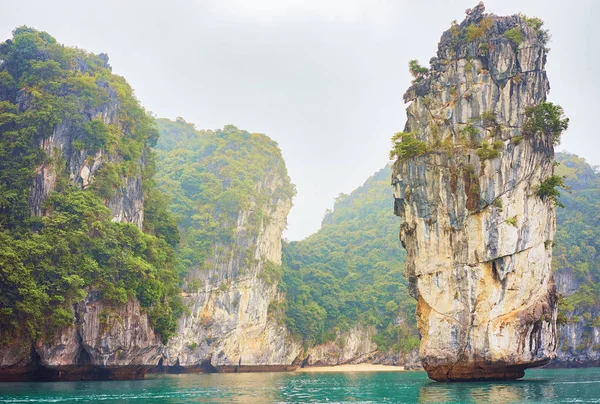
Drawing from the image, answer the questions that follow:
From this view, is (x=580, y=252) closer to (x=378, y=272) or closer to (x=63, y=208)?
(x=378, y=272)

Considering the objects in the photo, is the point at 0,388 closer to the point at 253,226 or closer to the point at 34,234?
the point at 34,234

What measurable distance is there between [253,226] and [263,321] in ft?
28.7

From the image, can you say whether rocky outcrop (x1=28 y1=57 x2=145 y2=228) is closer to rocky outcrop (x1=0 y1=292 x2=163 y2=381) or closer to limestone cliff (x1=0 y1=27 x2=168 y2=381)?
limestone cliff (x1=0 y1=27 x2=168 y2=381)

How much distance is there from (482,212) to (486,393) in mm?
8290

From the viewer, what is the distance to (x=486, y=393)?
67.9 ft

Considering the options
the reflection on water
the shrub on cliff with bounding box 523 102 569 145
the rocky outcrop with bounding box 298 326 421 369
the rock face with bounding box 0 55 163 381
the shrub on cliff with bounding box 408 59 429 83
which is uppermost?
the shrub on cliff with bounding box 408 59 429 83

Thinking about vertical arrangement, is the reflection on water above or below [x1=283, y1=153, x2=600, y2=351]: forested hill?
below

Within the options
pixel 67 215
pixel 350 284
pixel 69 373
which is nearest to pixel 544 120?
pixel 67 215

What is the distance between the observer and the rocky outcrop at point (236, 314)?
50312mm

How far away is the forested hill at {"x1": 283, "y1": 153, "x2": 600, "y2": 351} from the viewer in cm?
5556

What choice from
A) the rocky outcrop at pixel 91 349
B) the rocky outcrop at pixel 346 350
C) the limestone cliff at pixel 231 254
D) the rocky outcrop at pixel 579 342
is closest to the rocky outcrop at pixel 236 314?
the limestone cliff at pixel 231 254

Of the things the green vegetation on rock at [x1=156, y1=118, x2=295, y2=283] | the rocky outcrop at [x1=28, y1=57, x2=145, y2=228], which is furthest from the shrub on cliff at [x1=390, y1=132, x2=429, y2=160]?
the green vegetation on rock at [x1=156, y1=118, x2=295, y2=283]

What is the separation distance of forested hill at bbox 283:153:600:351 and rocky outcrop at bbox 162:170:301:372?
2961 mm

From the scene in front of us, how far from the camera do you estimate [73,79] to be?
34.2m
